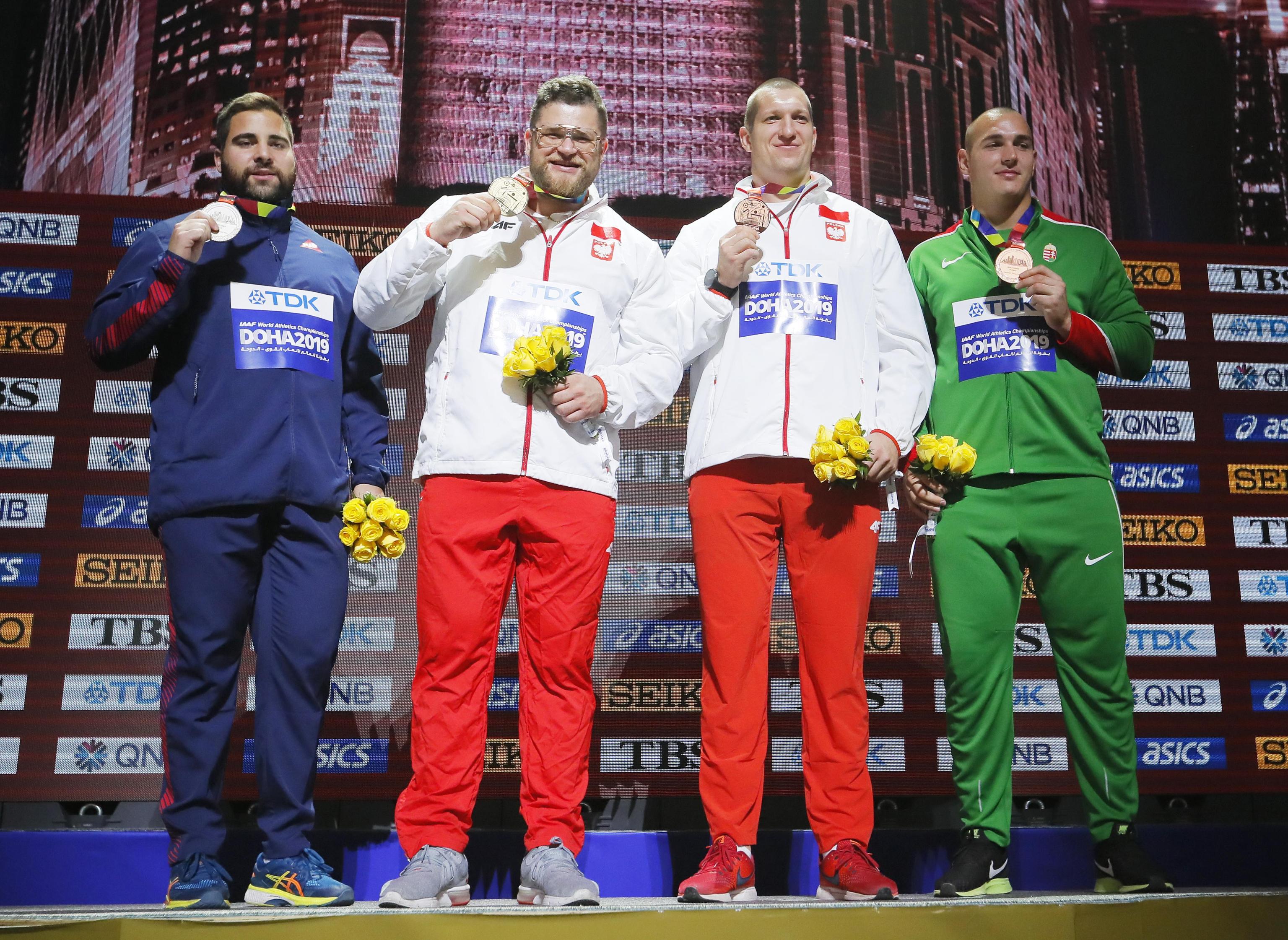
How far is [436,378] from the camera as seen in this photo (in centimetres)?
289

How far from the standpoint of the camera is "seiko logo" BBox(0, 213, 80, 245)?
13.9ft

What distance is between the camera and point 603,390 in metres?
2.83

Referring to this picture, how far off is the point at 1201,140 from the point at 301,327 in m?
4.19

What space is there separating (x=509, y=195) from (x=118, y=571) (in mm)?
2288

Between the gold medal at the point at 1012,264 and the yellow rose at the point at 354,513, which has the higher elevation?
the gold medal at the point at 1012,264

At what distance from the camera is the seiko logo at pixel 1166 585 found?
4.40 m

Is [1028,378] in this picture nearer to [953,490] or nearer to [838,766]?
[953,490]

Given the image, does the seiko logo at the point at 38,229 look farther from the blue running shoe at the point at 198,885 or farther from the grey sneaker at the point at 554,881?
the grey sneaker at the point at 554,881

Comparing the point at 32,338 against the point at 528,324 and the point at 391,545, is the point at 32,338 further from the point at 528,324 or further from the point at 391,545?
the point at 528,324

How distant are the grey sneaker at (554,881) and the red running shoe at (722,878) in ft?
0.88

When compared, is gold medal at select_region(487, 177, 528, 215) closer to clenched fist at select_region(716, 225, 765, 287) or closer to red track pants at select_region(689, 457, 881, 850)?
clenched fist at select_region(716, 225, 765, 287)

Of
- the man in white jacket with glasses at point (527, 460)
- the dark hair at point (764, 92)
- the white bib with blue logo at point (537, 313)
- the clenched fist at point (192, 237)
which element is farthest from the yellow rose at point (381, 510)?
the dark hair at point (764, 92)

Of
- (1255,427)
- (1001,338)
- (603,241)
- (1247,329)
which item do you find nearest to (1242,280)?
(1247,329)

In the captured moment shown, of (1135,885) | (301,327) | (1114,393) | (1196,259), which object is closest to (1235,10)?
(1196,259)
